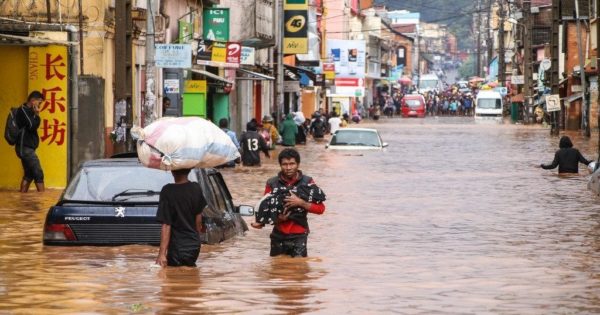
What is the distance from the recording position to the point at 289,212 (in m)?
15.0

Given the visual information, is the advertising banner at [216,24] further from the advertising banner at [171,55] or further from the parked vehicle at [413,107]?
the parked vehicle at [413,107]

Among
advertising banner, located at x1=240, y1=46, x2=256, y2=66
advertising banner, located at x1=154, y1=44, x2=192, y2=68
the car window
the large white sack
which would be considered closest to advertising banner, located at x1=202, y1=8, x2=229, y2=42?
advertising banner, located at x1=240, y1=46, x2=256, y2=66

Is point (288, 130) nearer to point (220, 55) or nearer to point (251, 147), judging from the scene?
point (220, 55)

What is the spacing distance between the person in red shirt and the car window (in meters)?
1.77

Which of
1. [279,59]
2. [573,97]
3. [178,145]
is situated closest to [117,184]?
[178,145]

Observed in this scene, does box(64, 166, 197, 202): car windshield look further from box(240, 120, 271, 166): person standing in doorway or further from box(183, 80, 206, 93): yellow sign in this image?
box(183, 80, 206, 93): yellow sign

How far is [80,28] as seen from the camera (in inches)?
1201

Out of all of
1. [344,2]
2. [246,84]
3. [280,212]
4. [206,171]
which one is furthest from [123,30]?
[344,2]

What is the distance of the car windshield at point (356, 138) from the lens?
4722 cm

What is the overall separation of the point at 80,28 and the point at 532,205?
9.62 m

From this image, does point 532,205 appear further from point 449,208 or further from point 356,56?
point 356,56

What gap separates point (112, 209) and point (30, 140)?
36.5ft

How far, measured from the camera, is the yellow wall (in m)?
28.9

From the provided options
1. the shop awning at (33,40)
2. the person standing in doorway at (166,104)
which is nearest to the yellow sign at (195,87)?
the person standing in doorway at (166,104)
